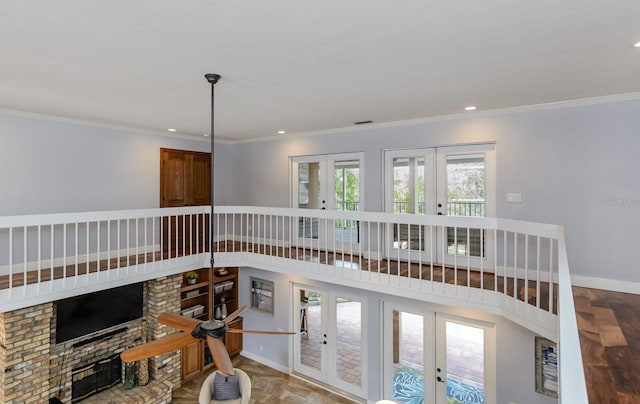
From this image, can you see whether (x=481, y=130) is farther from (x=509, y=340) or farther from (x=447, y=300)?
(x=509, y=340)

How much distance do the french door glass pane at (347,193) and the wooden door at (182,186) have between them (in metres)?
2.66

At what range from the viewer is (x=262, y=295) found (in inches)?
270

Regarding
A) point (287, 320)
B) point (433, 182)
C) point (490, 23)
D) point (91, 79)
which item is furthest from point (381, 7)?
point (287, 320)

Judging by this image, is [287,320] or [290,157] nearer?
[287,320]

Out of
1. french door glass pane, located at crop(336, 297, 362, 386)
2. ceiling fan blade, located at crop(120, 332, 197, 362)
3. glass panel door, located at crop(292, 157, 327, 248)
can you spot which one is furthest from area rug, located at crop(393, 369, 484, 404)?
ceiling fan blade, located at crop(120, 332, 197, 362)

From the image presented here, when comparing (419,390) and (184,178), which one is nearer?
(419,390)

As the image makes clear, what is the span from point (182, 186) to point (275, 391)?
431cm

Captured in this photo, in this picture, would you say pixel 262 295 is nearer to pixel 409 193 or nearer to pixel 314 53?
pixel 409 193

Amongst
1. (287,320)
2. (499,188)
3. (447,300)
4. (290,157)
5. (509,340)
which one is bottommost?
(287,320)

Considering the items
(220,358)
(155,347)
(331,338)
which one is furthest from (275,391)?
(220,358)

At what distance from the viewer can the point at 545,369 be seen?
13.4 feet

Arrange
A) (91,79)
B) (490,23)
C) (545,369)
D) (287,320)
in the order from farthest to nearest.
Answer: (287,320) → (545,369) → (91,79) → (490,23)

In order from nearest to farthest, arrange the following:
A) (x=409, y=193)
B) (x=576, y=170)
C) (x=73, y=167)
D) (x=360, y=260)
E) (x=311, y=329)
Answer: (x=576, y=170)
(x=360, y=260)
(x=73, y=167)
(x=409, y=193)
(x=311, y=329)

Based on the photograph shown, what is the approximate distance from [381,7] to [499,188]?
363 centimetres
